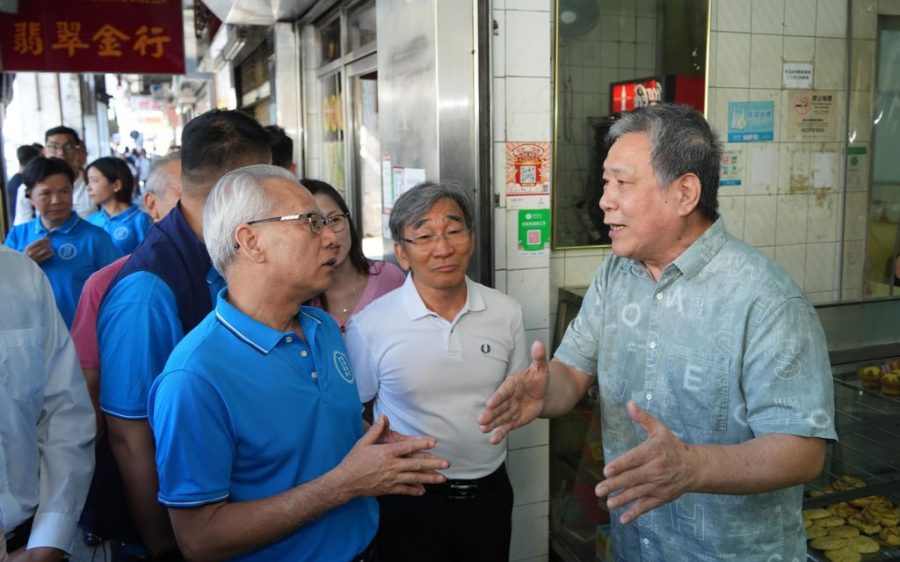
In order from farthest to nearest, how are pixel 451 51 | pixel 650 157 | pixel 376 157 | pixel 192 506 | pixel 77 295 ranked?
1. pixel 376 157
2. pixel 77 295
3. pixel 451 51
4. pixel 650 157
5. pixel 192 506

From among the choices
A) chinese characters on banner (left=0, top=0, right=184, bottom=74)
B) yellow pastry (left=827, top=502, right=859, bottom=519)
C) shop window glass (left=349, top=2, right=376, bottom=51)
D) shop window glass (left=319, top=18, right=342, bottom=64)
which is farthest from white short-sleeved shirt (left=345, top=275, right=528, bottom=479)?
chinese characters on banner (left=0, top=0, right=184, bottom=74)

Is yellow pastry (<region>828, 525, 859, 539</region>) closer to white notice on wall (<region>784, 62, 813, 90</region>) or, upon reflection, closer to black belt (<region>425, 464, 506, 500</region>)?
black belt (<region>425, 464, 506, 500</region>)

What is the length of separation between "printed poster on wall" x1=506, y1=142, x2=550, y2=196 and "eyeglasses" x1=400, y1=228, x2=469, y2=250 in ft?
2.50

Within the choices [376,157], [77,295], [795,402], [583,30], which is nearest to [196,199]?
[795,402]

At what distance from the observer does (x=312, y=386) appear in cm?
177

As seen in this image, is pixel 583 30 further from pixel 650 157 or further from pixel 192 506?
pixel 192 506

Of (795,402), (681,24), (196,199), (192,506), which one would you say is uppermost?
(681,24)

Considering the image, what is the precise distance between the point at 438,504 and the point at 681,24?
2888 mm

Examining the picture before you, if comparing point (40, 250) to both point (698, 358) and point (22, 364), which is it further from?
point (698, 358)

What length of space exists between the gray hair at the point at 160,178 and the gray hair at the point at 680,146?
2390mm

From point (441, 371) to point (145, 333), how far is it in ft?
3.26

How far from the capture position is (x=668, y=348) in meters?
1.89

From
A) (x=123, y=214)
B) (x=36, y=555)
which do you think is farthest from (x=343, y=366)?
(x=123, y=214)

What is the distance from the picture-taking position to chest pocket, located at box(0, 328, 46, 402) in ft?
5.52
